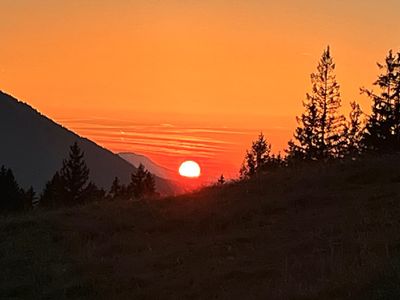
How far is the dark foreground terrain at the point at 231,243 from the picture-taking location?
9.52 metres

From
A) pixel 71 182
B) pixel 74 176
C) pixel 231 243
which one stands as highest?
pixel 74 176

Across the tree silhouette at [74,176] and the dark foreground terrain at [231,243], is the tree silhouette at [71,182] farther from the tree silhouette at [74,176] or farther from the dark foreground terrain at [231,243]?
the dark foreground terrain at [231,243]

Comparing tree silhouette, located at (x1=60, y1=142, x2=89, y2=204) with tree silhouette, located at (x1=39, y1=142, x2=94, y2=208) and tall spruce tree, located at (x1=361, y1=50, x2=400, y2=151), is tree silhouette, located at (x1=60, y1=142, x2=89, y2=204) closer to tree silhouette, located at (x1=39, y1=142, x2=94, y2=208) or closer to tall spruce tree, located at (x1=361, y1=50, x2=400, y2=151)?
tree silhouette, located at (x1=39, y1=142, x2=94, y2=208)

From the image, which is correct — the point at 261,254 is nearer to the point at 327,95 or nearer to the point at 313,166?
the point at 313,166

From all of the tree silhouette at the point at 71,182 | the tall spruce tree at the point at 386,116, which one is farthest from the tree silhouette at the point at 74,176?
the tall spruce tree at the point at 386,116

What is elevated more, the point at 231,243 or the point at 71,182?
the point at 71,182

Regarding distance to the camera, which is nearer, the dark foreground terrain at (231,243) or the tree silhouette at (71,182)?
the dark foreground terrain at (231,243)

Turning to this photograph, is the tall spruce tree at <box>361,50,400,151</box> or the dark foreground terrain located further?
the tall spruce tree at <box>361,50,400,151</box>

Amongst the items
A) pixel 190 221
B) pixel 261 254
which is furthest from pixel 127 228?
pixel 261 254

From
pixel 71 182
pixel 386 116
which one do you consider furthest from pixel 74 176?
pixel 386 116

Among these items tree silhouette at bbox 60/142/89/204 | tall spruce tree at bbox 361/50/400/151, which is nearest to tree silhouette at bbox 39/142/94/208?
tree silhouette at bbox 60/142/89/204

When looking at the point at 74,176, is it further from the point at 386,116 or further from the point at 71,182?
the point at 386,116

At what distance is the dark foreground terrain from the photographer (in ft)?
31.2

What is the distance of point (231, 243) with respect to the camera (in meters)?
13.4
